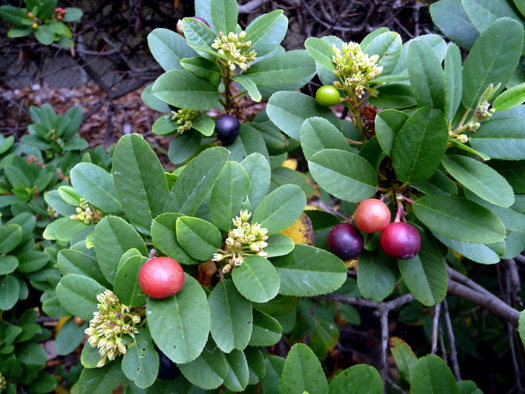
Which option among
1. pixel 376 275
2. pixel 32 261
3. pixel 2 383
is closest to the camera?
pixel 376 275

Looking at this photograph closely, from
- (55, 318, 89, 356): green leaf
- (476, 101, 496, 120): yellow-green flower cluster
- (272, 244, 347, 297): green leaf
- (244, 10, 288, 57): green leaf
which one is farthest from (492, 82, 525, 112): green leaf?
(55, 318, 89, 356): green leaf

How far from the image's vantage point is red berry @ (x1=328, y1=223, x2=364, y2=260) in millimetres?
1077

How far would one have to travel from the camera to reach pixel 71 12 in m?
3.17

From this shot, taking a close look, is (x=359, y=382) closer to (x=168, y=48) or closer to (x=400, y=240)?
(x=400, y=240)

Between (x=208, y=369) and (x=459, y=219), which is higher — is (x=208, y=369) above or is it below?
below

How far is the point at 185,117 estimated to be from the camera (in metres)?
1.45

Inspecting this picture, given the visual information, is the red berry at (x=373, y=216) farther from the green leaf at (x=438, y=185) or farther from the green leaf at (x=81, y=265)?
the green leaf at (x=81, y=265)

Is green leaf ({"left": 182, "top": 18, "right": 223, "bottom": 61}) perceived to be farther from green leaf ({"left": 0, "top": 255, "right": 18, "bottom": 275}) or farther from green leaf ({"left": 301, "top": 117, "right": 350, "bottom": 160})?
green leaf ({"left": 0, "top": 255, "right": 18, "bottom": 275})

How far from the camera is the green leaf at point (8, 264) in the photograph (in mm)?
1822

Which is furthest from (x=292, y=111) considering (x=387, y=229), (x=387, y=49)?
(x=387, y=229)

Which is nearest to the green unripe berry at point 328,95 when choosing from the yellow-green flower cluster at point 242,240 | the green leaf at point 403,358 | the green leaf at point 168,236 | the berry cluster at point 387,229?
the berry cluster at point 387,229

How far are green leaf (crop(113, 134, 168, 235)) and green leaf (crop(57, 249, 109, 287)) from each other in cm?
16

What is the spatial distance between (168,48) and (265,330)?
1080 millimetres

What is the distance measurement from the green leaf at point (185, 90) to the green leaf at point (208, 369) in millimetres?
794
